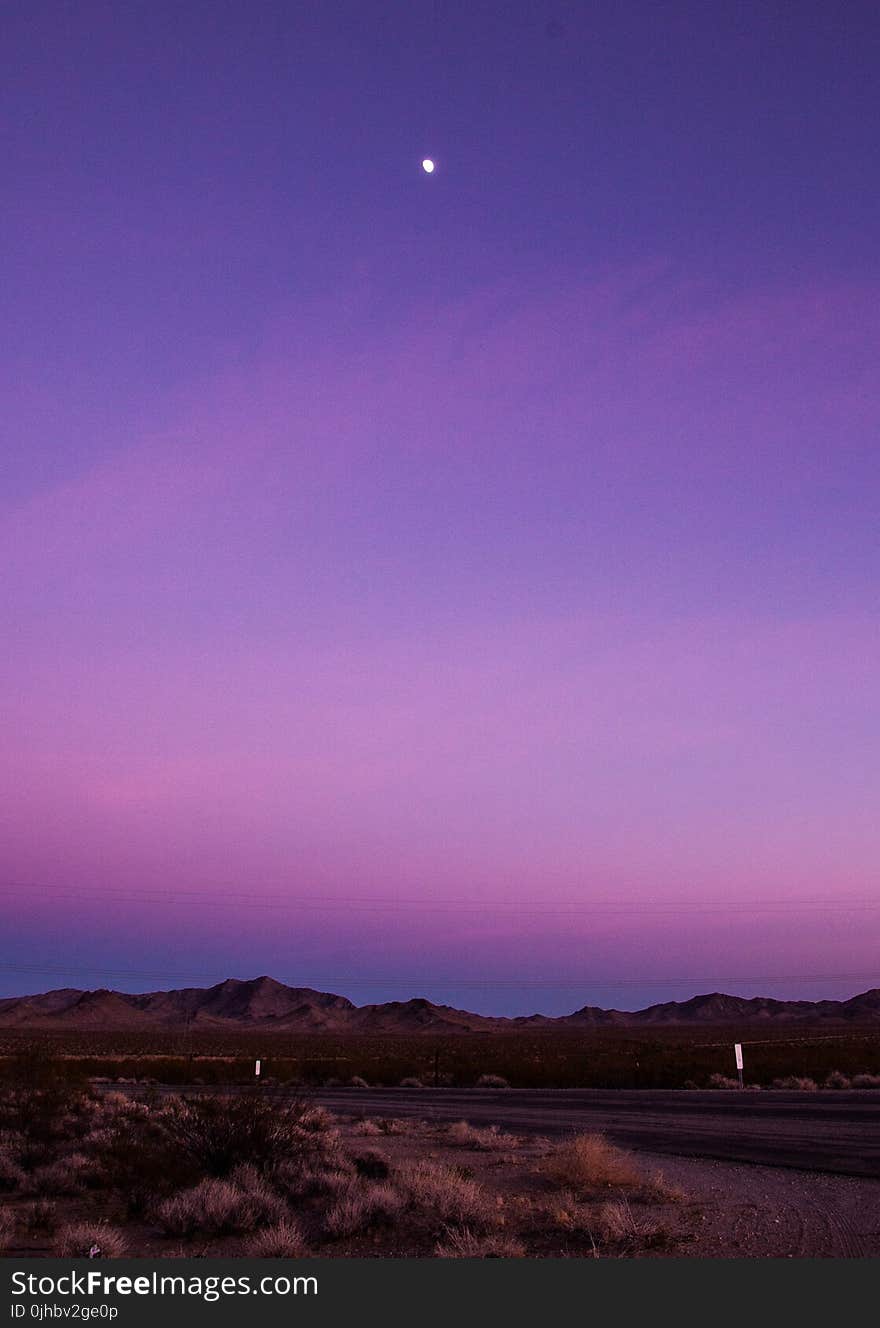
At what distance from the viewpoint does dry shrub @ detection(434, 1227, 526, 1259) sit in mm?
10797

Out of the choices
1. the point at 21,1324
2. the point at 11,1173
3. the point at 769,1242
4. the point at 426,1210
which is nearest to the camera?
the point at 21,1324

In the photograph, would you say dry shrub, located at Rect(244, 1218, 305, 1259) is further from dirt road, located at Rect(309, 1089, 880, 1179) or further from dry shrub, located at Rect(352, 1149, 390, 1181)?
dirt road, located at Rect(309, 1089, 880, 1179)

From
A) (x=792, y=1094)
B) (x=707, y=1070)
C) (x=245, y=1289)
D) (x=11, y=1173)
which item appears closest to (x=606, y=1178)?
(x=245, y=1289)

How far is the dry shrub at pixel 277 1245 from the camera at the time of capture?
441 inches

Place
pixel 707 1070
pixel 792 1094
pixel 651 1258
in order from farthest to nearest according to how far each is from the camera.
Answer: pixel 707 1070, pixel 792 1094, pixel 651 1258

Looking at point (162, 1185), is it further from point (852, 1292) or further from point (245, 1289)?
point (852, 1292)

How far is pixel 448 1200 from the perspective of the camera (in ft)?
43.1

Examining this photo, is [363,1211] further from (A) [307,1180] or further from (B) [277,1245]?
(A) [307,1180]

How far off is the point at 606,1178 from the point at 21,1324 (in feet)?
30.0

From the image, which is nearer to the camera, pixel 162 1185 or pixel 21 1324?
pixel 21 1324

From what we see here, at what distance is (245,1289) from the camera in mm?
9523

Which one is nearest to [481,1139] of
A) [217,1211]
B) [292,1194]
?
[292,1194]

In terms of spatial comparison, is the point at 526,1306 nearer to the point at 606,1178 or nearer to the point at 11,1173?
the point at 606,1178

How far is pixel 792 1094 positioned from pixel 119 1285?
1122 inches
